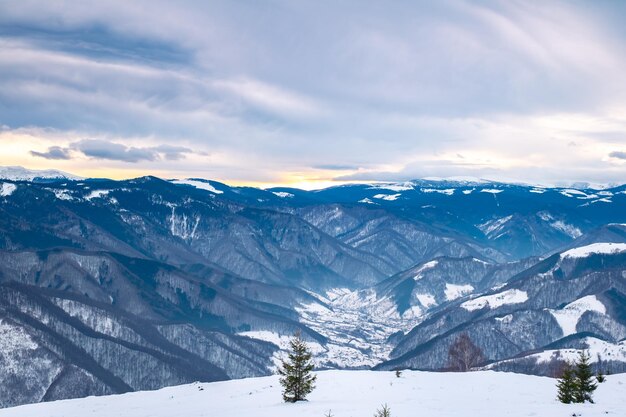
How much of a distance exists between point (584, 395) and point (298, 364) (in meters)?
30.3

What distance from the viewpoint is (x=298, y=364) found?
7394 centimetres

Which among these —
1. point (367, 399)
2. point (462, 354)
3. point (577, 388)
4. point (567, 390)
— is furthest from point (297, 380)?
point (462, 354)

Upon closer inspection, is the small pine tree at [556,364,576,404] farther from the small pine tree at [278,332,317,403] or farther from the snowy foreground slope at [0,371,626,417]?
the small pine tree at [278,332,317,403]

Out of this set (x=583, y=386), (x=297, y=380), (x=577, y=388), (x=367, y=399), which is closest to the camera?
(x=577, y=388)

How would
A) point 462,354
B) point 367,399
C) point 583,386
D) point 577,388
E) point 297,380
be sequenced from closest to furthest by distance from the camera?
point 577,388
point 583,386
point 367,399
point 297,380
point 462,354

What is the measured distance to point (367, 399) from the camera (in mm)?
70625

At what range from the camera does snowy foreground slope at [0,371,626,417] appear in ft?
202

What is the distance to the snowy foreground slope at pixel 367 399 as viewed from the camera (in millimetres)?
61719

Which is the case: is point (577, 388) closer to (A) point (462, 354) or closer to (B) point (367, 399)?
(B) point (367, 399)

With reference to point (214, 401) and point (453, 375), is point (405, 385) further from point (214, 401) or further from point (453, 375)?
point (214, 401)

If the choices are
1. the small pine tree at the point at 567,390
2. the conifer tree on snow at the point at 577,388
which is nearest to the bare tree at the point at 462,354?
the conifer tree on snow at the point at 577,388

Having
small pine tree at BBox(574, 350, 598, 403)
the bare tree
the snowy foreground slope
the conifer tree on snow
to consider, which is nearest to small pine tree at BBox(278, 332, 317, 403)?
the snowy foreground slope

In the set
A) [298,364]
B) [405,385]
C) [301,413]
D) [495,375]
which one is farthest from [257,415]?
[495,375]

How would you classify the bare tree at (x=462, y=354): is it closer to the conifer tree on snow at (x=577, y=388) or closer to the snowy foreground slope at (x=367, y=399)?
the snowy foreground slope at (x=367, y=399)
